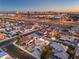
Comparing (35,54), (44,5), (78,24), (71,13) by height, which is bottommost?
(35,54)

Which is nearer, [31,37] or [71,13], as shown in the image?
[31,37]

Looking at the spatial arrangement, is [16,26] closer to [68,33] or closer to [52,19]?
[52,19]

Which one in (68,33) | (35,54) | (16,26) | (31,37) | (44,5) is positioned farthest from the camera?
(16,26)

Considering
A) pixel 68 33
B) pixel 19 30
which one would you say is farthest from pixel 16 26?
pixel 68 33

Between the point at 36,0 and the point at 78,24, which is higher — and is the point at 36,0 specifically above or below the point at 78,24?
above

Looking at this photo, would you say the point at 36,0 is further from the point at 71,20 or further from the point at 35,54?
the point at 35,54

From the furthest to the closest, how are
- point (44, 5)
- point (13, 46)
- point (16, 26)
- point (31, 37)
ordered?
1. point (16, 26)
2. point (44, 5)
3. point (31, 37)
4. point (13, 46)

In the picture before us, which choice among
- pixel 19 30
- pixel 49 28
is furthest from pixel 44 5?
pixel 19 30
